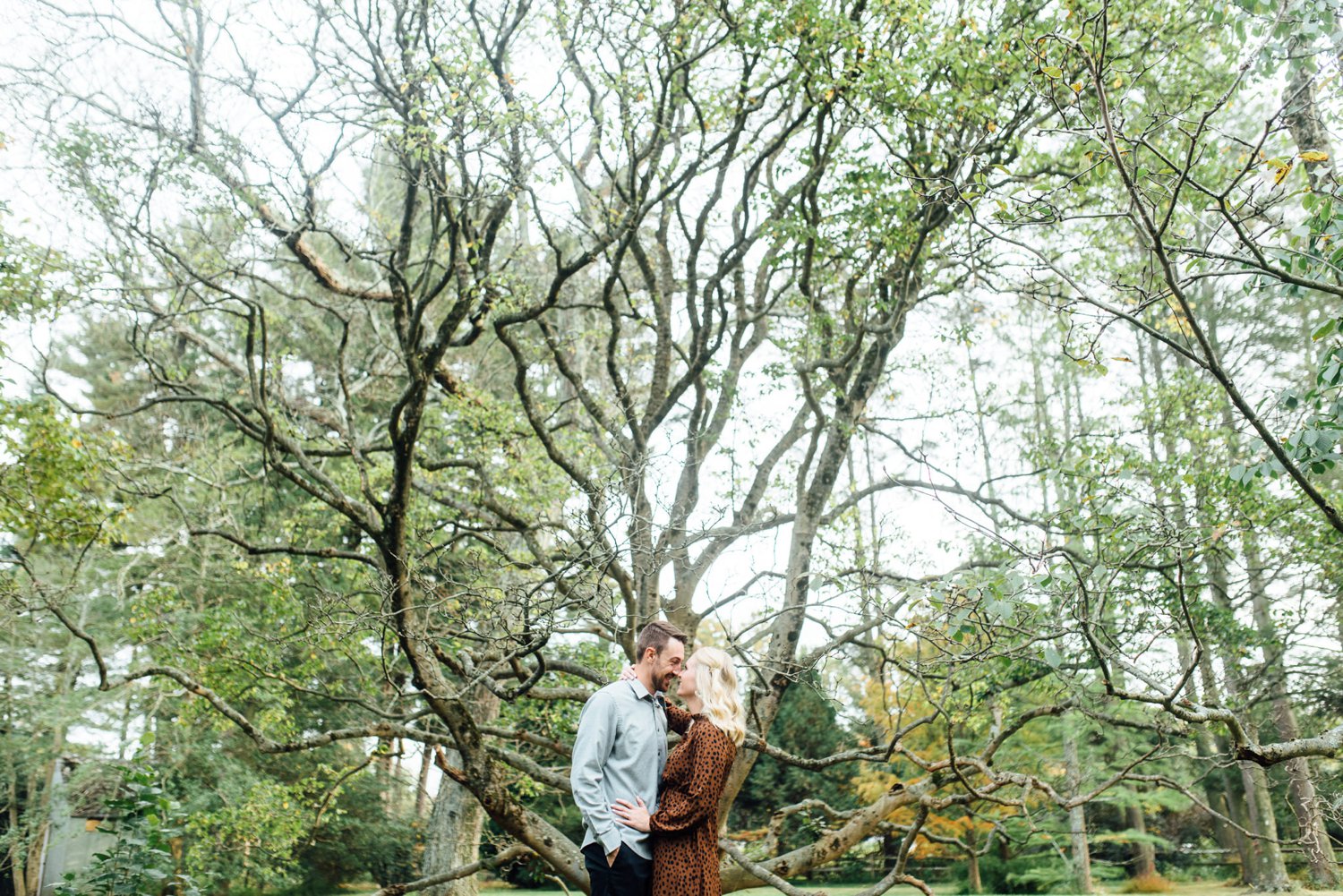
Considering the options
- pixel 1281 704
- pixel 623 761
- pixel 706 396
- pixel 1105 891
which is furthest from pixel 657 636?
pixel 1105 891

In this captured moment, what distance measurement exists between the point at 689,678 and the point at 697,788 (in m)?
0.43

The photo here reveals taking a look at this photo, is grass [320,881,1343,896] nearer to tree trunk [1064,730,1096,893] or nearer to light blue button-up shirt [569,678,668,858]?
tree trunk [1064,730,1096,893]

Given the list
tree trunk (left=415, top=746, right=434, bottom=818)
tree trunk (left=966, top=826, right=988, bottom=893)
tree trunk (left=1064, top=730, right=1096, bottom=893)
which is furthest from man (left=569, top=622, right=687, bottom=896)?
tree trunk (left=1064, top=730, right=1096, bottom=893)

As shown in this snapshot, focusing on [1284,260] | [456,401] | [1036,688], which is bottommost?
[1036,688]

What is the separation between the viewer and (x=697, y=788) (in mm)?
3639

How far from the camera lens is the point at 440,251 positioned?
45.0ft

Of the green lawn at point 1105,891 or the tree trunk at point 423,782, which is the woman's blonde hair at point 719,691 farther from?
the tree trunk at point 423,782

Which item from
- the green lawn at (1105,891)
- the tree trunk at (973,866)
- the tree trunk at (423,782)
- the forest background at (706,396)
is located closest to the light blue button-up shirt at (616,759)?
the forest background at (706,396)

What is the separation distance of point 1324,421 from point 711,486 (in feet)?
24.3

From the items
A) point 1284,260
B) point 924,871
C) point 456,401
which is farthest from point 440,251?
point 924,871

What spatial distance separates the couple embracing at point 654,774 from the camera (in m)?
3.56

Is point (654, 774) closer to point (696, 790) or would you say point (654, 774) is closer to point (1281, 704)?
point (696, 790)

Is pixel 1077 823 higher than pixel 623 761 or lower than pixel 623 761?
lower

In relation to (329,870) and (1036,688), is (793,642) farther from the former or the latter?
(329,870)
